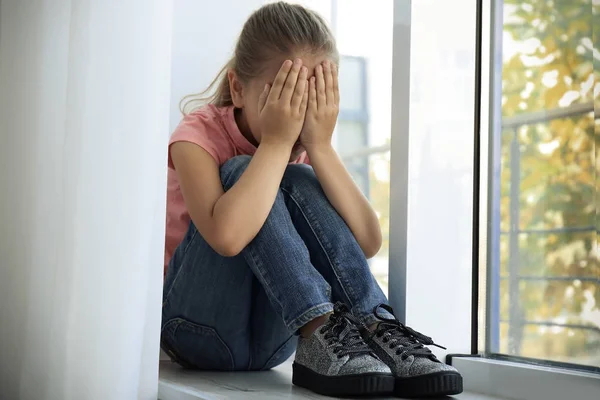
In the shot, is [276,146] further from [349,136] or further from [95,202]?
[349,136]

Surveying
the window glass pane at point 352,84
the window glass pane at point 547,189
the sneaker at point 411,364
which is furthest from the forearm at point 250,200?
the window glass pane at point 352,84

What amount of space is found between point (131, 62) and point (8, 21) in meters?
0.23

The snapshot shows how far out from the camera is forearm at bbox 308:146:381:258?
3.65 ft

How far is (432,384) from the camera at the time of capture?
86 cm

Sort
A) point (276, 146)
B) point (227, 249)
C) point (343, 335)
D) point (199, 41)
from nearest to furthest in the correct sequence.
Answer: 1. point (343, 335)
2. point (227, 249)
3. point (276, 146)
4. point (199, 41)

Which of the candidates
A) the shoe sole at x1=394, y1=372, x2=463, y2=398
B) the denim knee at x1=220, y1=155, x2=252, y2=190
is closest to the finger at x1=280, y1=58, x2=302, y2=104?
the denim knee at x1=220, y1=155, x2=252, y2=190

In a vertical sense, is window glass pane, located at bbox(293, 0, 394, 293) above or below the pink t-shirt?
above

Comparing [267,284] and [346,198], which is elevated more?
[346,198]

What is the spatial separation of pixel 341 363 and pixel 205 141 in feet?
1.37

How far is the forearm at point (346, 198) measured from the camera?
111cm

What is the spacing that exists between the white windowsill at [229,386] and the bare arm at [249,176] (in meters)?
0.17

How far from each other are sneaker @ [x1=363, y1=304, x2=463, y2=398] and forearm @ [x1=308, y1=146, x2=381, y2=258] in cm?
20

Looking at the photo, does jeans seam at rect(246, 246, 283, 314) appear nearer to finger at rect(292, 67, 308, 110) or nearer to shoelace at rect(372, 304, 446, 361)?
shoelace at rect(372, 304, 446, 361)

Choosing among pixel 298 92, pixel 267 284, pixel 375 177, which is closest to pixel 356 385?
pixel 267 284
